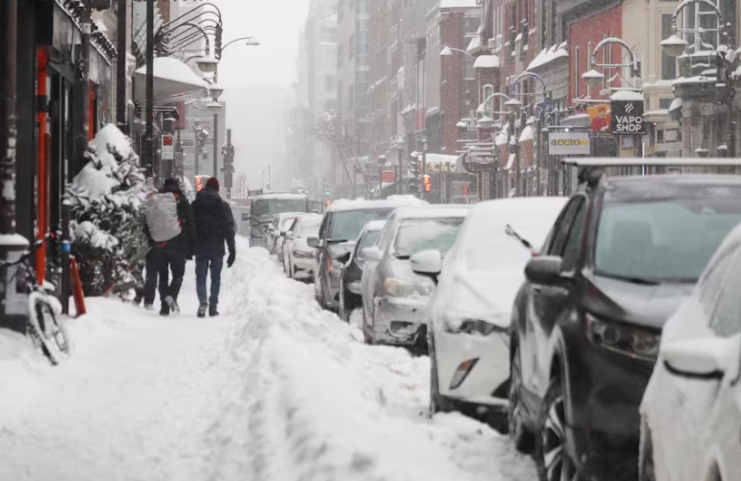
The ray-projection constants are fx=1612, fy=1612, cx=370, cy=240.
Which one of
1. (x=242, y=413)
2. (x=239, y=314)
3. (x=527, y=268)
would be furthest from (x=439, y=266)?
(x=239, y=314)

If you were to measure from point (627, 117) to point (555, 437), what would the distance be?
41561 millimetres

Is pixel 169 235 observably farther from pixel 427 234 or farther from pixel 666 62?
pixel 666 62

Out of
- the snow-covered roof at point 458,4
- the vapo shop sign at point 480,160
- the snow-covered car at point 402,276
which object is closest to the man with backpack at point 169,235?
the snow-covered car at point 402,276

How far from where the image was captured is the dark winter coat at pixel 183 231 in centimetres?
2056

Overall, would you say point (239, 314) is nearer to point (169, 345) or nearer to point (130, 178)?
point (130, 178)

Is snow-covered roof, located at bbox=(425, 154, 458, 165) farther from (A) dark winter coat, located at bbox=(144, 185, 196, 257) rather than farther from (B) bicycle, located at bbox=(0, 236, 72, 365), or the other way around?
(B) bicycle, located at bbox=(0, 236, 72, 365)

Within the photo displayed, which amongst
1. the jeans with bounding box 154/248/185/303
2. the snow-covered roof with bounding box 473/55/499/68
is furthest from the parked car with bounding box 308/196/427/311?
the snow-covered roof with bounding box 473/55/499/68

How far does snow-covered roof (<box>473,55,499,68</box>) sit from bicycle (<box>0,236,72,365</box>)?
72.0 meters

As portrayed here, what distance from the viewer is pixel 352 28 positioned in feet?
634

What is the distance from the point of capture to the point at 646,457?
17.9 feet

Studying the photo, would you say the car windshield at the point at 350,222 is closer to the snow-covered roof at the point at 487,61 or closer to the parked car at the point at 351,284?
the parked car at the point at 351,284

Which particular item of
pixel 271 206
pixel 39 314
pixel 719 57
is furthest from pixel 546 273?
pixel 271 206

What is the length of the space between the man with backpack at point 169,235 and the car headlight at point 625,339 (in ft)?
46.4

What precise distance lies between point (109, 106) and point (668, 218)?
24.8 metres
